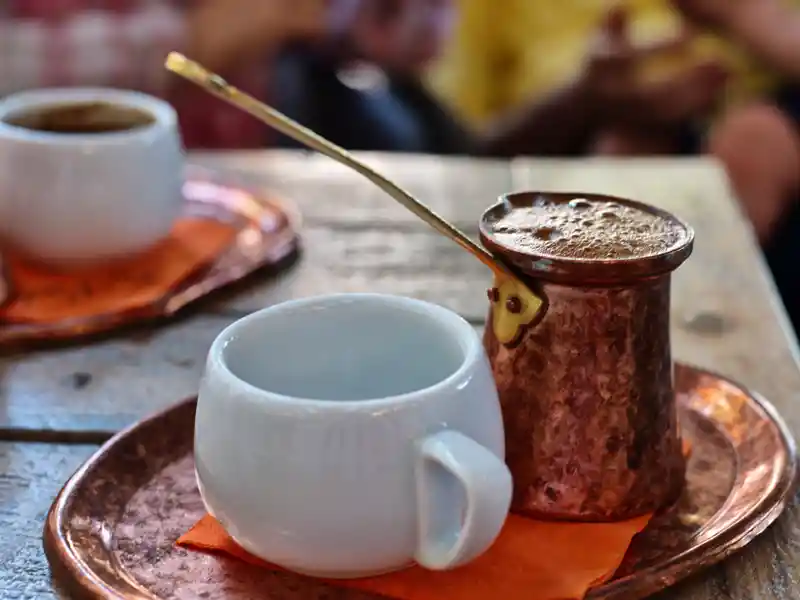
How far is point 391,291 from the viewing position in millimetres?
669

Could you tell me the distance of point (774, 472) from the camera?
0.45 m

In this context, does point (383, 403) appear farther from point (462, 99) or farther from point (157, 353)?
point (462, 99)

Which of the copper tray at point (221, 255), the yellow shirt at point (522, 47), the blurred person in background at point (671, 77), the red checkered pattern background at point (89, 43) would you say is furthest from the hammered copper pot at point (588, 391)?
the yellow shirt at point (522, 47)

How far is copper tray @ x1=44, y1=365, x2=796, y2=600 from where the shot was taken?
0.38 m

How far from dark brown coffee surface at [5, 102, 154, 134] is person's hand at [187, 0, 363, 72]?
2.18 feet

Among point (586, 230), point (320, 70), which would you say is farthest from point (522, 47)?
point (586, 230)

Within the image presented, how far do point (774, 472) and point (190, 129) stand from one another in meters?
1.08

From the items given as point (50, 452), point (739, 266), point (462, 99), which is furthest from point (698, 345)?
point (462, 99)

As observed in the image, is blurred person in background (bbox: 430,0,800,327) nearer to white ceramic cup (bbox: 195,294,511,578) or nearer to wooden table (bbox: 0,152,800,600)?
wooden table (bbox: 0,152,800,600)

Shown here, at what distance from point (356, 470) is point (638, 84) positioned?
4.04ft

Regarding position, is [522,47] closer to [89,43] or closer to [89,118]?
[89,43]

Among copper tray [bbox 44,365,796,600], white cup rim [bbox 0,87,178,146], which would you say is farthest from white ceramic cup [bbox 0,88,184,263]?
copper tray [bbox 44,365,796,600]

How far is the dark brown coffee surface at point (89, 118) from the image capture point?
69 cm

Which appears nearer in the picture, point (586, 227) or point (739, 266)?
point (586, 227)
